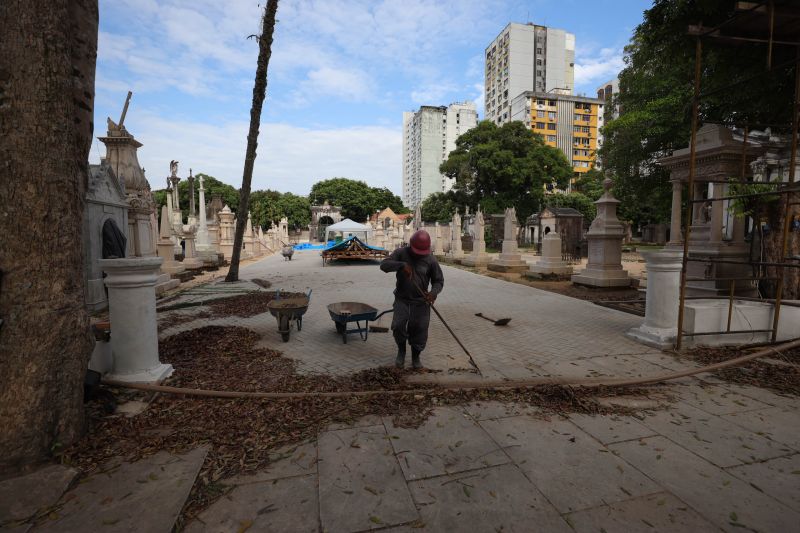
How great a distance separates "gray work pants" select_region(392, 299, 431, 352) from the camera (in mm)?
4734

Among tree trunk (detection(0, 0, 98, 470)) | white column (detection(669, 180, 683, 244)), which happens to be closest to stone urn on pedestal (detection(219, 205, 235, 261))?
white column (detection(669, 180, 683, 244))

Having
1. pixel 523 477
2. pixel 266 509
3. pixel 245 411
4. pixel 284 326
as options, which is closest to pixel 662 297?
pixel 523 477

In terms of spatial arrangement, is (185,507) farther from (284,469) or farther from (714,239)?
(714,239)

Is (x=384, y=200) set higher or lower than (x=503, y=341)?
higher

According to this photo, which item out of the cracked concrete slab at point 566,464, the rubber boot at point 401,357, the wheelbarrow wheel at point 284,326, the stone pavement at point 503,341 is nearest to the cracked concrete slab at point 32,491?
the stone pavement at point 503,341

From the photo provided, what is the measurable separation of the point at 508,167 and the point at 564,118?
51361mm

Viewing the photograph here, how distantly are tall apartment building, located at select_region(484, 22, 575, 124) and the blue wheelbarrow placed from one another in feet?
268

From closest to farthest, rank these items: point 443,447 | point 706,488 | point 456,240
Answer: point 706,488 → point 443,447 → point 456,240

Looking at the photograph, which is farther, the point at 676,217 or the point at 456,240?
the point at 456,240

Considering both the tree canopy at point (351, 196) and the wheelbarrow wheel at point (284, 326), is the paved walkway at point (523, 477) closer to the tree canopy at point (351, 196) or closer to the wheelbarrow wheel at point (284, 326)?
the wheelbarrow wheel at point (284, 326)

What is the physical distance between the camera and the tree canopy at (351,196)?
220 feet

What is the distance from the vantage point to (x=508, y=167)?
3453 centimetres

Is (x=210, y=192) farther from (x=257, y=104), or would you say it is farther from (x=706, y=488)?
(x=706, y=488)

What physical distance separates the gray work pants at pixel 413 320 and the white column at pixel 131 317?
259cm
